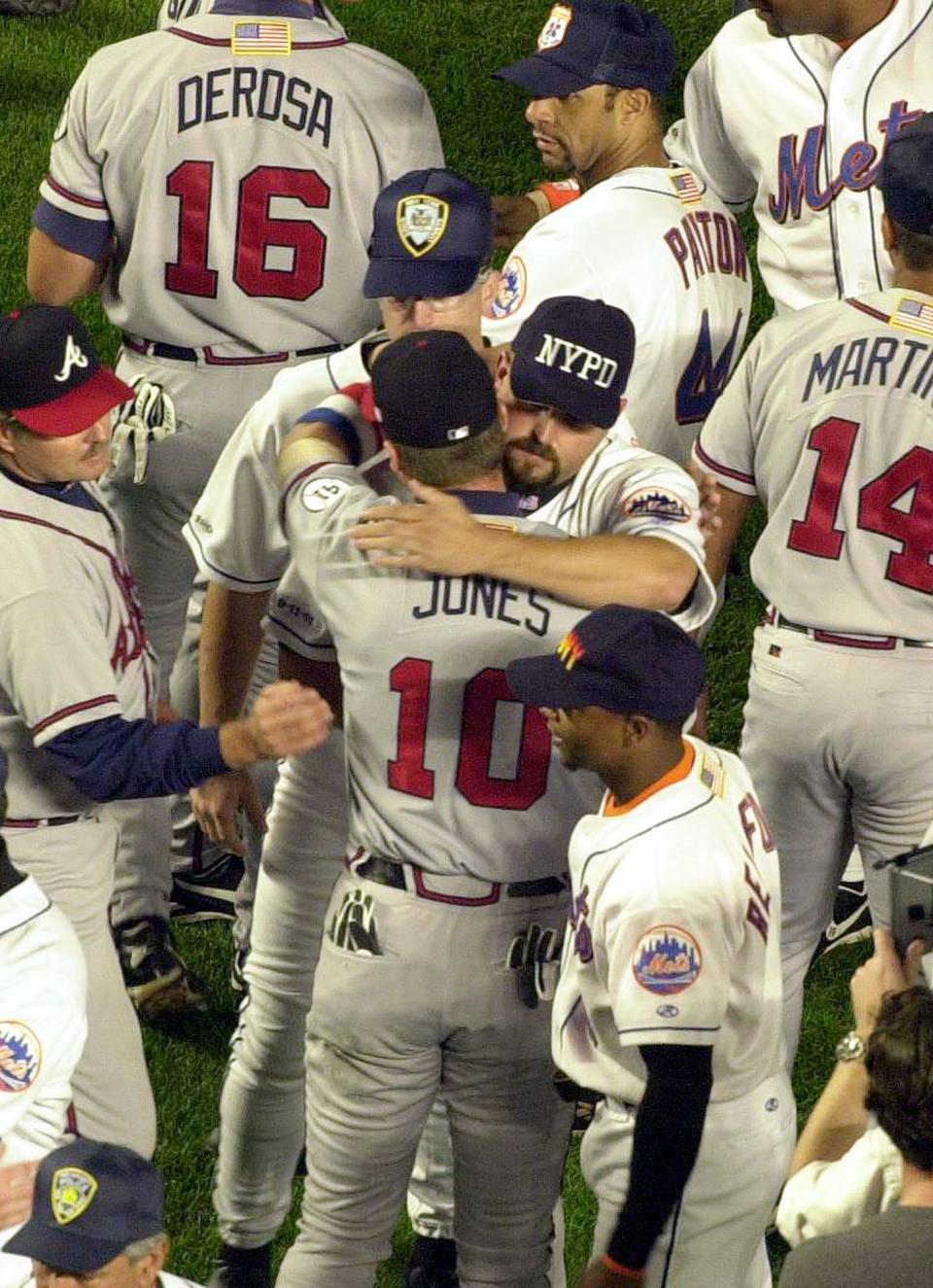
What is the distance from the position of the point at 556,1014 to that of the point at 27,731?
1.10 meters

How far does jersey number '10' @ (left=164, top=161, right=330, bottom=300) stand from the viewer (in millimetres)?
4746

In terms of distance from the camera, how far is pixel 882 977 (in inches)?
111

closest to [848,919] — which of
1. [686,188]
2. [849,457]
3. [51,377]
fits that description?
[849,457]

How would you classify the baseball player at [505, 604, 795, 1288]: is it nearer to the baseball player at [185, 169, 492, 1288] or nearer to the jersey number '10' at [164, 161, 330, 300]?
the baseball player at [185, 169, 492, 1288]

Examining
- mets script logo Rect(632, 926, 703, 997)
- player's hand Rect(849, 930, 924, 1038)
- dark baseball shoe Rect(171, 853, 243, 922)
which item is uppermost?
A: player's hand Rect(849, 930, 924, 1038)

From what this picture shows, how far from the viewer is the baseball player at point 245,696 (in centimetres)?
379

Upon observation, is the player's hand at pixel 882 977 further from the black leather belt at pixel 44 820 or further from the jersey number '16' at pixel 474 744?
the black leather belt at pixel 44 820

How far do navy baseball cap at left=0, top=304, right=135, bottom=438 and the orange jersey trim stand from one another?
116 cm

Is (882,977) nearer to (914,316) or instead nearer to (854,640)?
(854,640)

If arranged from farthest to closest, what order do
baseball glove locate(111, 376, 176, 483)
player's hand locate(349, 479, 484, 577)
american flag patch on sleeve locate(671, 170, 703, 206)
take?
baseball glove locate(111, 376, 176, 483), american flag patch on sleeve locate(671, 170, 703, 206), player's hand locate(349, 479, 484, 577)

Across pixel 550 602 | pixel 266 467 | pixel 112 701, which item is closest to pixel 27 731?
pixel 112 701

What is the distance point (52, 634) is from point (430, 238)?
1008 mm

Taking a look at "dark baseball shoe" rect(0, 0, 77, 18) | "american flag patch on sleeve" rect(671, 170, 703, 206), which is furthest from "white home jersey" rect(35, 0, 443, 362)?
"dark baseball shoe" rect(0, 0, 77, 18)

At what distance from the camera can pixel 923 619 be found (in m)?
4.02
